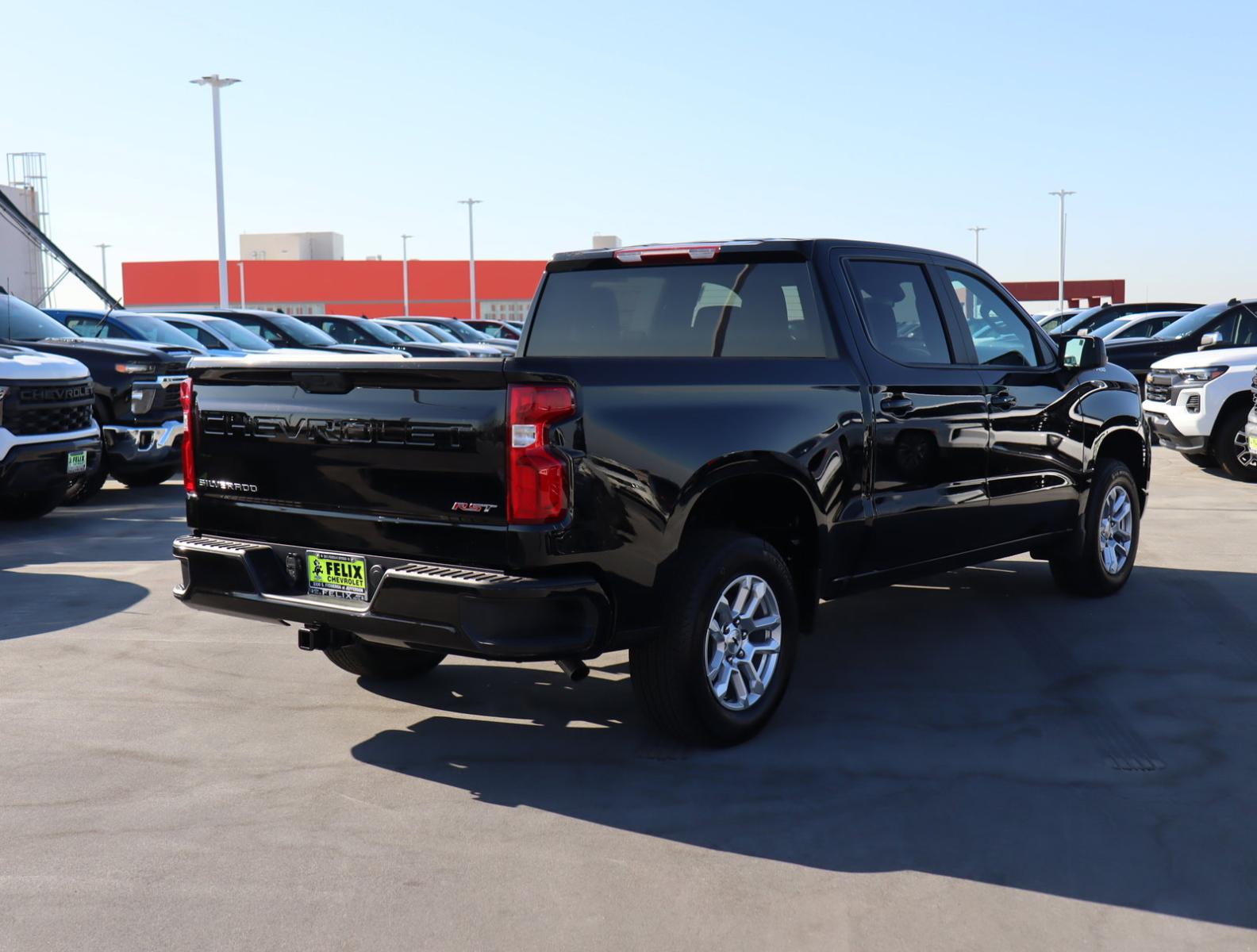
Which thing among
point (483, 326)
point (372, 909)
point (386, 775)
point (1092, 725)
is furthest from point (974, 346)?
point (483, 326)

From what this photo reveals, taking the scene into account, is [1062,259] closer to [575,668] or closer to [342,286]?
[342,286]

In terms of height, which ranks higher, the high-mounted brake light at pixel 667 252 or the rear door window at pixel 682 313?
the high-mounted brake light at pixel 667 252

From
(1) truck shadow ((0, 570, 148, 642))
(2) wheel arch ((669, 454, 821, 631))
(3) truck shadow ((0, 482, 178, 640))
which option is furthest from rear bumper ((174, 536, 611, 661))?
(3) truck shadow ((0, 482, 178, 640))

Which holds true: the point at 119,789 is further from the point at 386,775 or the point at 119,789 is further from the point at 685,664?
the point at 685,664

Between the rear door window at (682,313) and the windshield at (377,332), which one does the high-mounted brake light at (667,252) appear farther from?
the windshield at (377,332)

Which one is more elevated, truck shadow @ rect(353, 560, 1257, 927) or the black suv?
the black suv

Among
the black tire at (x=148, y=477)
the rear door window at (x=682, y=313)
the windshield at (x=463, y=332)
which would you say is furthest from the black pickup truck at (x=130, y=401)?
the windshield at (x=463, y=332)

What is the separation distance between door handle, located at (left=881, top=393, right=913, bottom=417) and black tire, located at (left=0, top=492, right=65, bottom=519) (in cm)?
819

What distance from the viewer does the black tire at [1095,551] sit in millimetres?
7852

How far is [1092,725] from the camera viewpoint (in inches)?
217

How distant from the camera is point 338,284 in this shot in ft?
249

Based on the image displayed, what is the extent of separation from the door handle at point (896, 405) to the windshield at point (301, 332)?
1568 centimetres

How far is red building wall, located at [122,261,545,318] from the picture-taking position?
247 ft

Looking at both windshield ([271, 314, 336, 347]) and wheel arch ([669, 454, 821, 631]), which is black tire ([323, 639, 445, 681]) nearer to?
wheel arch ([669, 454, 821, 631])
